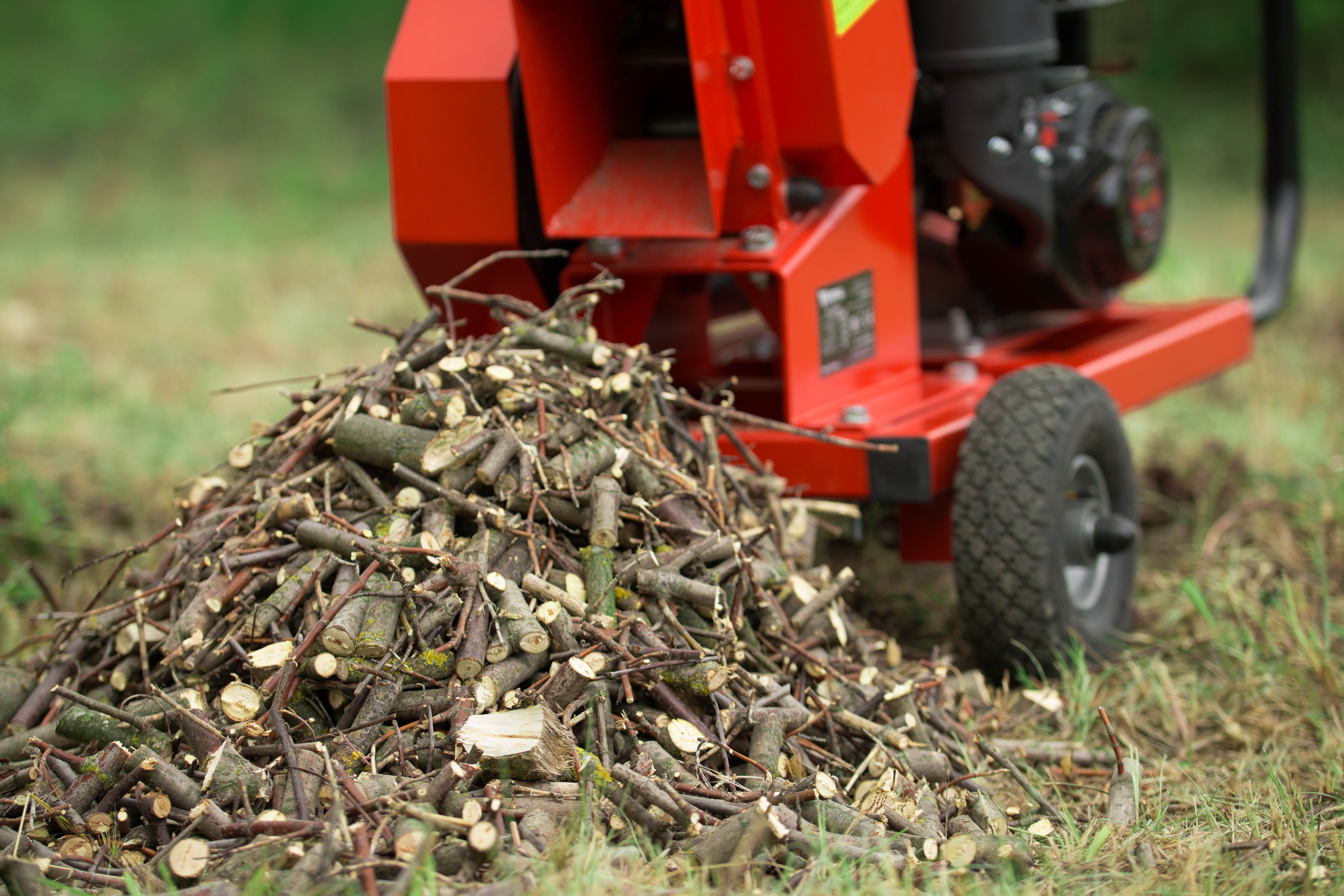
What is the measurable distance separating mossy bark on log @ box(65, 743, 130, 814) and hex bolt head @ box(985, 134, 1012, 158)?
7.48 ft

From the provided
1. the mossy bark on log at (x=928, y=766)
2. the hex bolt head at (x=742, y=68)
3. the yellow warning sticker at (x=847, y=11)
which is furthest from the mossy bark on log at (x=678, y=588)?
the yellow warning sticker at (x=847, y=11)

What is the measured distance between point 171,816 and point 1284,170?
189 inches

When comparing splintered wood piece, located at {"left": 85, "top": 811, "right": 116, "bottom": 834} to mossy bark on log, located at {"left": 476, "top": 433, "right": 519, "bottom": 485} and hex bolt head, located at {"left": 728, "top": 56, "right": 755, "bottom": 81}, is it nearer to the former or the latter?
mossy bark on log, located at {"left": 476, "top": 433, "right": 519, "bottom": 485}

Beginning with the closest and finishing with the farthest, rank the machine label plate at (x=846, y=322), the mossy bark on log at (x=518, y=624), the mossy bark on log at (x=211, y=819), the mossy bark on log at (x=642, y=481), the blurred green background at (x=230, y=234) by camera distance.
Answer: the mossy bark on log at (x=211, y=819) < the mossy bark on log at (x=518, y=624) < the mossy bark on log at (x=642, y=481) < the machine label plate at (x=846, y=322) < the blurred green background at (x=230, y=234)

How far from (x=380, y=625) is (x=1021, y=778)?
110 cm

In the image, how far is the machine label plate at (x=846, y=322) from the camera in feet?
8.88

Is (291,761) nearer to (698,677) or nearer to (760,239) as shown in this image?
(698,677)

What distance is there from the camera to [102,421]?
4414mm

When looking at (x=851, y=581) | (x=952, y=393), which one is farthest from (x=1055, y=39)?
(x=851, y=581)

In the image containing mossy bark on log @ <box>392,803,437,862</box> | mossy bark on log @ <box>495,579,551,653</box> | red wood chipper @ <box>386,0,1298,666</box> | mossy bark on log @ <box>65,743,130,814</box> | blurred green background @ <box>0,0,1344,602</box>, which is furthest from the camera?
blurred green background @ <box>0,0,1344,602</box>

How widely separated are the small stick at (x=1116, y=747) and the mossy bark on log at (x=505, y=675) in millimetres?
926

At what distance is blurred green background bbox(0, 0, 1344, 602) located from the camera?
165 inches

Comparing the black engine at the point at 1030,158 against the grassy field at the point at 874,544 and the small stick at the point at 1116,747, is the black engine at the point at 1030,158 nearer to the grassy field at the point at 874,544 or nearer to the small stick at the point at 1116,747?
the grassy field at the point at 874,544

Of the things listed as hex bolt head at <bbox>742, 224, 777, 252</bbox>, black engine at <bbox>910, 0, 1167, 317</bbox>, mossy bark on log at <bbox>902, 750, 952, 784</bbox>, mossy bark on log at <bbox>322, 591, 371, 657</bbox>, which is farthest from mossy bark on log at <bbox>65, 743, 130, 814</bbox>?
black engine at <bbox>910, 0, 1167, 317</bbox>
